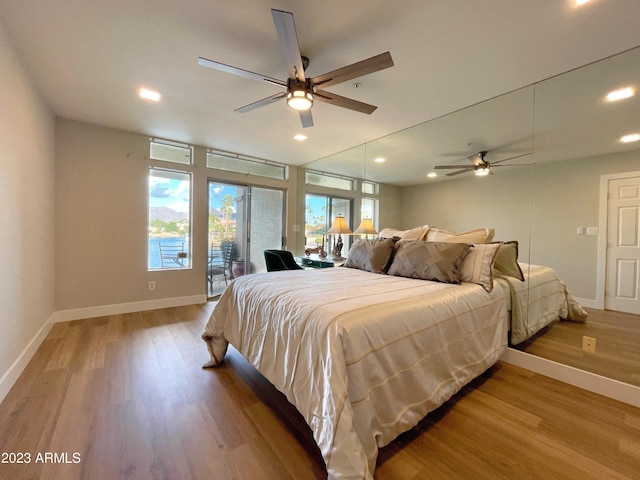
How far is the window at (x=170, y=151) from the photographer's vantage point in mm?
3825

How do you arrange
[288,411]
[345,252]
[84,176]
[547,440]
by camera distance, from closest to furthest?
[547,440], [288,411], [84,176], [345,252]

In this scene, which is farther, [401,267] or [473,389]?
[401,267]

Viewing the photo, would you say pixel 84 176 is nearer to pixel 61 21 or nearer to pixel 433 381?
pixel 61 21

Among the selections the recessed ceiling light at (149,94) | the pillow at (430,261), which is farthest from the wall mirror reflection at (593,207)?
the recessed ceiling light at (149,94)

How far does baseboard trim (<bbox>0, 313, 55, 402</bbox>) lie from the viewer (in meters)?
1.74

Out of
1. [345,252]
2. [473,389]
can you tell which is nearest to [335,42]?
[473,389]

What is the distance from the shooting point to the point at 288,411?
1.66m

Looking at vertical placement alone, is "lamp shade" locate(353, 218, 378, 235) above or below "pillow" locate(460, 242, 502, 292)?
above

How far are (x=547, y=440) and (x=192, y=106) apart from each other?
397cm

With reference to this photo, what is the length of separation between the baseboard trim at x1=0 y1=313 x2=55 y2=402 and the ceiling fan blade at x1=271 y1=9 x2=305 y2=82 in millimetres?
2901

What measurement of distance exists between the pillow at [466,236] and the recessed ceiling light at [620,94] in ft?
4.40

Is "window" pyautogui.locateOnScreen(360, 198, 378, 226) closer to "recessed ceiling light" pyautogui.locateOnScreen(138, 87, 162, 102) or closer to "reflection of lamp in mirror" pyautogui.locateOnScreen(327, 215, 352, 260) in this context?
"reflection of lamp in mirror" pyautogui.locateOnScreen(327, 215, 352, 260)

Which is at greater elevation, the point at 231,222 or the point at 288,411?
the point at 231,222

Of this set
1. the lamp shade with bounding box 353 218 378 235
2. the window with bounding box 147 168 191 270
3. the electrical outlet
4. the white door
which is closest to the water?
the window with bounding box 147 168 191 270
